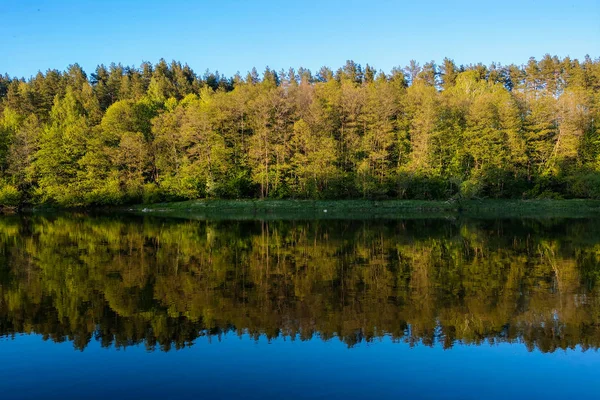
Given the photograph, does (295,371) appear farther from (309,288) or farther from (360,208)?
(360,208)

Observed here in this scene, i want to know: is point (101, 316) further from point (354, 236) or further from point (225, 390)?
point (354, 236)

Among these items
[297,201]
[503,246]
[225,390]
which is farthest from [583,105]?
[225,390]

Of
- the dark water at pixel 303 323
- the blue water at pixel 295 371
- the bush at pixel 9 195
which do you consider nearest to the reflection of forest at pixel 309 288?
the dark water at pixel 303 323

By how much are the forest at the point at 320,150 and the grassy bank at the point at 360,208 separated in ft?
7.70

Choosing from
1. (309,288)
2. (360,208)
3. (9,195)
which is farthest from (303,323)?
(9,195)

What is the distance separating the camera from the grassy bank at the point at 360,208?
53.7 metres

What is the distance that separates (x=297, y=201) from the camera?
62156 mm

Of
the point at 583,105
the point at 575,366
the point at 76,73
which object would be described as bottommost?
the point at 575,366

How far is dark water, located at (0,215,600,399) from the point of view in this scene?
1021cm

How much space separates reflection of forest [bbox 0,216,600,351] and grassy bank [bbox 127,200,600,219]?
21116mm

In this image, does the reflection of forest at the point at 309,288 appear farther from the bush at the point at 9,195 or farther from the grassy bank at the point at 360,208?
the bush at the point at 9,195

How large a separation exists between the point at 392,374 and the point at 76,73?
120657mm

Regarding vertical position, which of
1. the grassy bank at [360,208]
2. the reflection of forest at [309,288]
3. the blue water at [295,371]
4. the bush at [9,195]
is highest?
the bush at [9,195]

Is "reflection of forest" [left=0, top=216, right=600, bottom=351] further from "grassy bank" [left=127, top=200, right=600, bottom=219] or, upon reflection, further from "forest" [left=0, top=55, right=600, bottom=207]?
"forest" [left=0, top=55, right=600, bottom=207]
